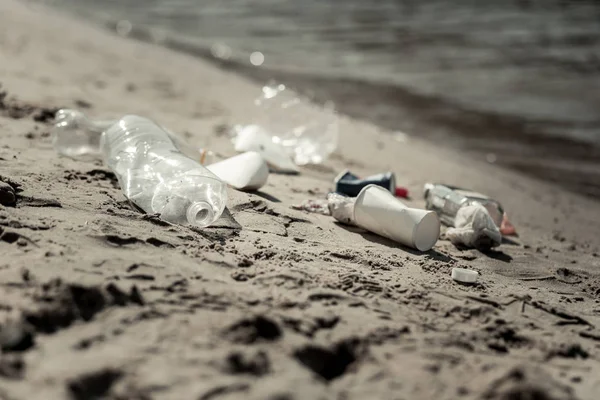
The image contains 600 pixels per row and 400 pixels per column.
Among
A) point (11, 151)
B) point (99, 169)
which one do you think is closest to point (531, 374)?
point (99, 169)

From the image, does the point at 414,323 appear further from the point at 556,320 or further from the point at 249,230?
the point at 249,230

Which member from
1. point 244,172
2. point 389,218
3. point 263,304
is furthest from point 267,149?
point 263,304

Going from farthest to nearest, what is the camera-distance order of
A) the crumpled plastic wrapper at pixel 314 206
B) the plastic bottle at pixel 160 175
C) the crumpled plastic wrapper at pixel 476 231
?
1. the crumpled plastic wrapper at pixel 314 206
2. the crumpled plastic wrapper at pixel 476 231
3. the plastic bottle at pixel 160 175

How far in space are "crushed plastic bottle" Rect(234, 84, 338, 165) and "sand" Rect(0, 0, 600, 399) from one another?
99cm

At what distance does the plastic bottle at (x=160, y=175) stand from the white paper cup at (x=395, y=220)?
0.74 meters

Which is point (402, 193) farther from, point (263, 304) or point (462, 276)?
point (263, 304)

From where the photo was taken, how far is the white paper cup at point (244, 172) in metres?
4.07

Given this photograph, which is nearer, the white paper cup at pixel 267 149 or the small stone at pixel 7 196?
the small stone at pixel 7 196

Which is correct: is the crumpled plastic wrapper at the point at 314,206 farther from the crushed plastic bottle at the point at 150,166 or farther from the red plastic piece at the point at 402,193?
the red plastic piece at the point at 402,193

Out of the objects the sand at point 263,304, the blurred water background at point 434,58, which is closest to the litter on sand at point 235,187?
the sand at point 263,304

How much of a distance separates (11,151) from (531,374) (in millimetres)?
3086

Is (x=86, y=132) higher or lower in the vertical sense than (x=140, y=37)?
lower

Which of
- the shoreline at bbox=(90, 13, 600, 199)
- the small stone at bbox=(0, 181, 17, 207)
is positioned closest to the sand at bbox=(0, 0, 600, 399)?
the small stone at bbox=(0, 181, 17, 207)

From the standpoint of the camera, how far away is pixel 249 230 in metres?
3.44
